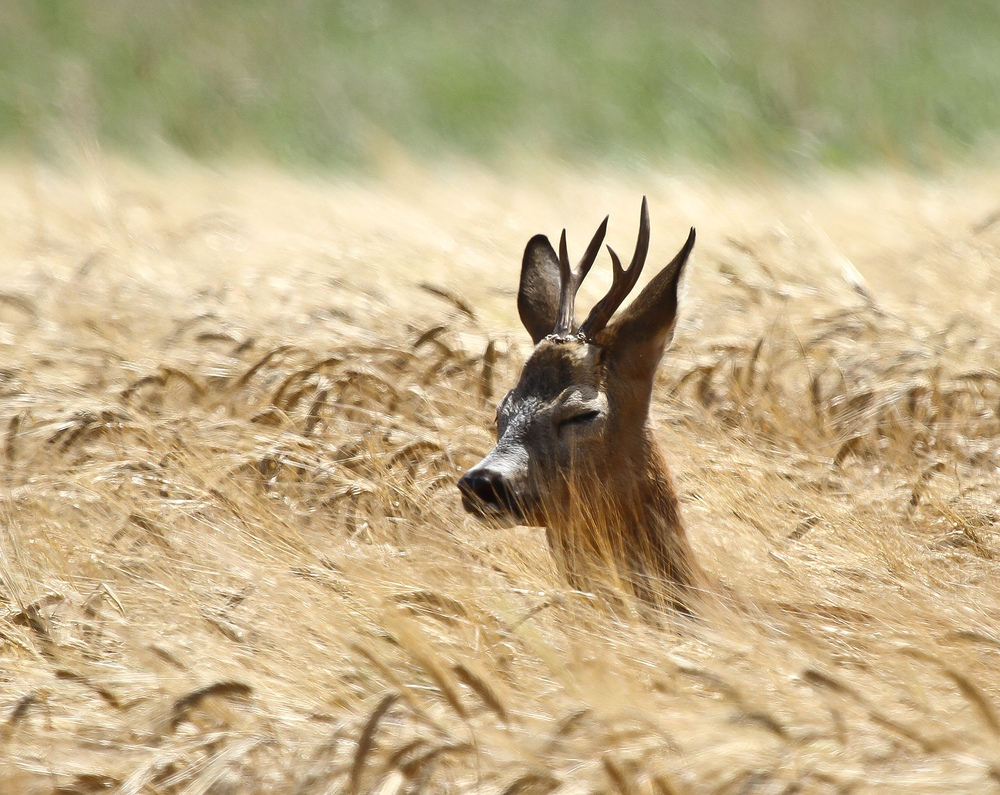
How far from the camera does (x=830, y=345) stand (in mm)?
4590

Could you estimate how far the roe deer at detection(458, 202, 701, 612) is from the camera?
9.52 ft

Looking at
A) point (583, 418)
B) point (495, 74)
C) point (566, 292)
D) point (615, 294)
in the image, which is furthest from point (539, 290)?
point (495, 74)

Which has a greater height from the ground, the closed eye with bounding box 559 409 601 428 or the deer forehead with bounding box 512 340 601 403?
the deer forehead with bounding box 512 340 601 403

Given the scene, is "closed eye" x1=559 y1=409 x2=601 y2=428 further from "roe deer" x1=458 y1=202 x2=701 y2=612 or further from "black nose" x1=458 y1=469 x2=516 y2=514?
"black nose" x1=458 y1=469 x2=516 y2=514

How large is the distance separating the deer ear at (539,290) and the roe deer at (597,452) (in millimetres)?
147

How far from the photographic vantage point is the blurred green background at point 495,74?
11.7m

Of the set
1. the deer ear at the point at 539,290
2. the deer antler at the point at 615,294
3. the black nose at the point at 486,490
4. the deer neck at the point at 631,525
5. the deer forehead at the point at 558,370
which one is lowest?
the deer neck at the point at 631,525

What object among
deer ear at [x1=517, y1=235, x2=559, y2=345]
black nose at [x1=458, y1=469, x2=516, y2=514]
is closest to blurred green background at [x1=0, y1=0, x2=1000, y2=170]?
deer ear at [x1=517, y1=235, x2=559, y2=345]

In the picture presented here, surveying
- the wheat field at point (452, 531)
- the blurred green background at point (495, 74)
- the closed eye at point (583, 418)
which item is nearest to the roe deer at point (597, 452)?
the closed eye at point (583, 418)

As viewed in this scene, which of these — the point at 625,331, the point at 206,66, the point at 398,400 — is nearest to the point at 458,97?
the point at 206,66

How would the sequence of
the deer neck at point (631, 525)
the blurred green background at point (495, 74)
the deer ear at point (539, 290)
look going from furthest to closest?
the blurred green background at point (495, 74) → the deer ear at point (539, 290) → the deer neck at point (631, 525)

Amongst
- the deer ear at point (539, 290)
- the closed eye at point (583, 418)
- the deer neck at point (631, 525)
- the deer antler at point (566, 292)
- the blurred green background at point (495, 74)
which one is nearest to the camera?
the deer neck at point (631, 525)

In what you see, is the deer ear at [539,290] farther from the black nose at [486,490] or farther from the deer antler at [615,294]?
the black nose at [486,490]

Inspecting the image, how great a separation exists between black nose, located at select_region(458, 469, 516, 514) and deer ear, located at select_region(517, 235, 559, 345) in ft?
2.12
